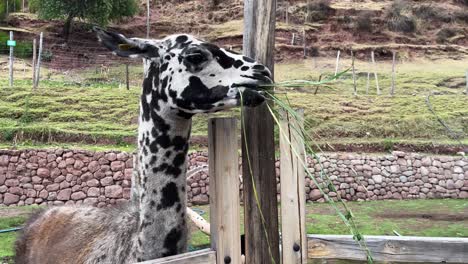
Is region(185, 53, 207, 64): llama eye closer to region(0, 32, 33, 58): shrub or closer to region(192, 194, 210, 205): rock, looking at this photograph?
region(192, 194, 210, 205): rock

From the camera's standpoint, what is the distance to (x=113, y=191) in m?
12.0

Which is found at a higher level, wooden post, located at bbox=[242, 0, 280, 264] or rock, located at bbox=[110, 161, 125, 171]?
wooden post, located at bbox=[242, 0, 280, 264]

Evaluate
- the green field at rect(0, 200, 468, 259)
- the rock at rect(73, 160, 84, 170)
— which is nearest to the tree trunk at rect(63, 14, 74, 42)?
the rock at rect(73, 160, 84, 170)

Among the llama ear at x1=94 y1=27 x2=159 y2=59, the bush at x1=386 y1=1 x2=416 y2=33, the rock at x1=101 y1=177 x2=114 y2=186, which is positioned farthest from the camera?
the bush at x1=386 y1=1 x2=416 y2=33

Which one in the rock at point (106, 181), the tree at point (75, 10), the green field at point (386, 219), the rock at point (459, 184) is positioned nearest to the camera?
the green field at point (386, 219)

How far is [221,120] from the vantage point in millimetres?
2270

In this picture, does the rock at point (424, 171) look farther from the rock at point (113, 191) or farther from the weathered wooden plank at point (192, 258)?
the weathered wooden plank at point (192, 258)

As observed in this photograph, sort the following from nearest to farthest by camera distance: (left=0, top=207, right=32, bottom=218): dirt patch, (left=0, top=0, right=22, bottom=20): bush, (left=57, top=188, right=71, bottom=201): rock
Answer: (left=0, top=207, right=32, bottom=218): dirt patch → (left=57, top=188, right=71, bottom=201): rock → (left=0, top=0, right=22, bottom=20): bush

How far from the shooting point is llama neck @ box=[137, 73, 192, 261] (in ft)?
8.51

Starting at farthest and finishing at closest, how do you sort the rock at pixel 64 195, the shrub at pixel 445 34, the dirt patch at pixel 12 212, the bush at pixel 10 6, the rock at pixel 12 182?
the shrub at pixel 445 34 < the bush at pixel 10 6 < the rock at pixel 64 195 < the rock at pixel 12 182 < the dirt patch at pixel 12 212

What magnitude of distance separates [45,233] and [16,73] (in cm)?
2084

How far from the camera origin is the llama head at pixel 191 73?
7.21ft

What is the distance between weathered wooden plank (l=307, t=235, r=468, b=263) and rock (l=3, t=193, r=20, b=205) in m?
10.7

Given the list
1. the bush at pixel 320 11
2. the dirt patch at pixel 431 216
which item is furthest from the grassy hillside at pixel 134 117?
the bush at pixel 320 11
